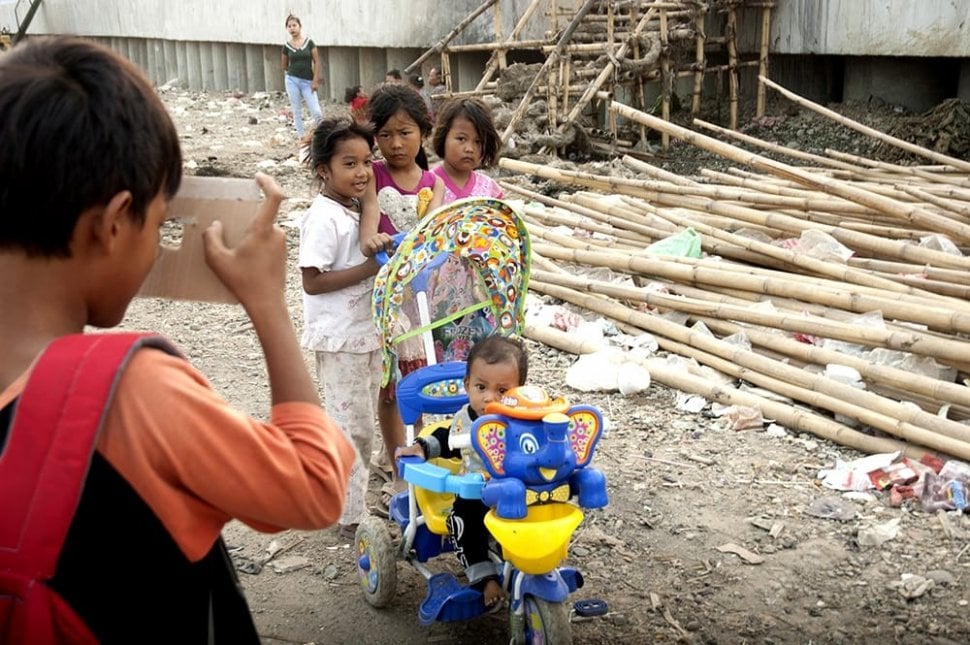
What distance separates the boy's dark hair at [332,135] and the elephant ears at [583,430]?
4.89 ft

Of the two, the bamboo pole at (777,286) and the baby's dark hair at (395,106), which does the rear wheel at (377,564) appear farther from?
the bamboo pole at (777,286)

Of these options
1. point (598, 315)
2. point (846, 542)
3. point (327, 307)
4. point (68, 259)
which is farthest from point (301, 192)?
point (68, 259)

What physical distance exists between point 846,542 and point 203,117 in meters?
15.4

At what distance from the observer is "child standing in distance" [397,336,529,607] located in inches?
120

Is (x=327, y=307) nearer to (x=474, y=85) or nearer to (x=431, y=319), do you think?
(x=431, y=319)

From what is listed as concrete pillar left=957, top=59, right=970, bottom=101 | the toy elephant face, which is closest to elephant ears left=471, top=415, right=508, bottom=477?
the toy elephant face

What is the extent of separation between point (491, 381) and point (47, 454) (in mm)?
1951

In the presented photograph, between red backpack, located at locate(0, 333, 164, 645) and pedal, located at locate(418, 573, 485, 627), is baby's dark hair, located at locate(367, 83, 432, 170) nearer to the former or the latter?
pedal, located at locate(418, 573, 485, 627)

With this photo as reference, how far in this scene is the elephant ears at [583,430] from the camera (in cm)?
282

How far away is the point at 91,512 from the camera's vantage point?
1.22 meters

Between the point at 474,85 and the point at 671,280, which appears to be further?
the point at 474,85

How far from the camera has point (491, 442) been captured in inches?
108

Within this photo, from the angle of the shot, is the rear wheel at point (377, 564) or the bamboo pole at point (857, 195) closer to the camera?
the rear wheel at point (377, 564)

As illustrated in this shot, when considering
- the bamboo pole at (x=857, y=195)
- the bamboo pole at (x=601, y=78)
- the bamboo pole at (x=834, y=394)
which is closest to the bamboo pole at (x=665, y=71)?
the bamboo pole at (x=601, y=78)
